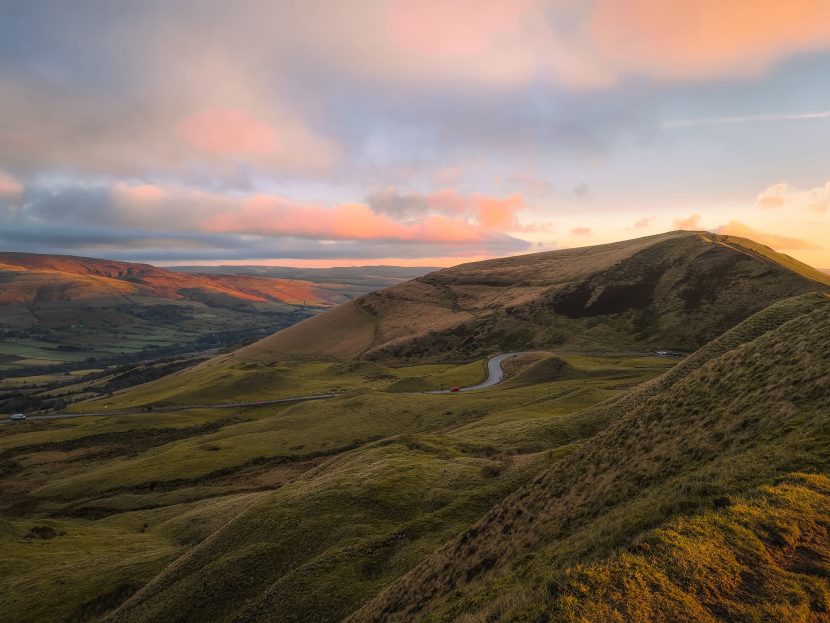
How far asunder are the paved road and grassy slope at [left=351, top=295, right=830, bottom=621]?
87.4 m

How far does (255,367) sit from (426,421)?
110569 mm

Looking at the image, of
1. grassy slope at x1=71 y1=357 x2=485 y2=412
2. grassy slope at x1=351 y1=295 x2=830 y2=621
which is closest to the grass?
grassy slope at x1=351 y1=295 x2=830 y2=621

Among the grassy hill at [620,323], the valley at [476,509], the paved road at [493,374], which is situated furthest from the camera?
the grassy hill at [620,323]

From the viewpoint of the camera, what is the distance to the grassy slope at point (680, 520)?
14.0 meters

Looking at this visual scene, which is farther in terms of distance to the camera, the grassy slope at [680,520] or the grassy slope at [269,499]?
the grassy slope at [269,499]

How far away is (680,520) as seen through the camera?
16.9m

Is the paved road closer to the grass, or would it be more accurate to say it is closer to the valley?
the valley

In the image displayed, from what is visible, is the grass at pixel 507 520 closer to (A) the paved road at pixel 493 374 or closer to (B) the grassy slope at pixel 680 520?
(B) the grassy slope at pixel 680 520

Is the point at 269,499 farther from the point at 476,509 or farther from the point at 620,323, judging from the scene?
the point at 620,323

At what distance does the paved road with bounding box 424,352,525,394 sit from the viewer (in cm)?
11989

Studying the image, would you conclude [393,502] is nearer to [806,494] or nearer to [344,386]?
[806,494]

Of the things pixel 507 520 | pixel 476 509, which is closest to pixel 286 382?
pixel 476 509

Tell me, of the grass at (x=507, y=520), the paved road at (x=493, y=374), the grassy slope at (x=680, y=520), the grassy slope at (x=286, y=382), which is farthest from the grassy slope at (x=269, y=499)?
the grassy slope at (x=286, y=382)

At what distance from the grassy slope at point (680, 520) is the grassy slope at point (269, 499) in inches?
323
